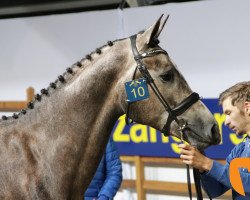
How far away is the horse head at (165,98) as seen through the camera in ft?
5.45

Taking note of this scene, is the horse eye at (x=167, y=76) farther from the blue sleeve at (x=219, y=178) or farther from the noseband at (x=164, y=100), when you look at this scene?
the blue sleeve at (x=219, y=178)

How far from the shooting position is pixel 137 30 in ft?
11.1

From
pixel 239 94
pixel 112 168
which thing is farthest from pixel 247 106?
pixel 112 168

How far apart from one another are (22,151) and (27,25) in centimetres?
238

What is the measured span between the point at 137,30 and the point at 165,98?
177 centimetres

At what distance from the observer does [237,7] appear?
300 cm

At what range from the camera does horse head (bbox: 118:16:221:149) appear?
1.66 meters

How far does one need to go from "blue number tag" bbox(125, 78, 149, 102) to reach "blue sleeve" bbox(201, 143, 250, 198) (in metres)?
0.37

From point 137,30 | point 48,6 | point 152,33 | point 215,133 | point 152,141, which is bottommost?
point 152,141

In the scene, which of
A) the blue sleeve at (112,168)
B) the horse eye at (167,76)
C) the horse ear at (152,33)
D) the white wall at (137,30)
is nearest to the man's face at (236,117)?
the horse eye at (167,76)

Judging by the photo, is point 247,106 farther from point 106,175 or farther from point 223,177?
point 106,175

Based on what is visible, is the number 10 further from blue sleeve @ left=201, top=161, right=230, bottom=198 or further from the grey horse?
blue sleeve @ left=201, top=161, right=230, bottom=198

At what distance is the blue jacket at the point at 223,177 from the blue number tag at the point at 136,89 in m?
0.37

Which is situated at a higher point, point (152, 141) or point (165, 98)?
point (165, 98)
